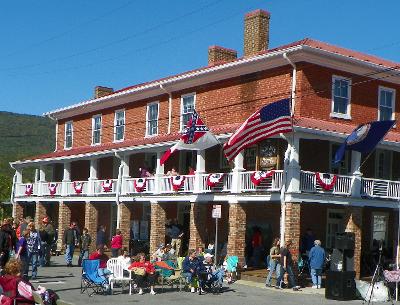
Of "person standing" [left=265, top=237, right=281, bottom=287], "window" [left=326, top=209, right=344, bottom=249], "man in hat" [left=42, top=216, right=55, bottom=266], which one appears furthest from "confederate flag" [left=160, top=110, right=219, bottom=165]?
"window" [left=326, top=209, right=344, bottom=249]

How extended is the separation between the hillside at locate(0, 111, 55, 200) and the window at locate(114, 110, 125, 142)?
326 ft

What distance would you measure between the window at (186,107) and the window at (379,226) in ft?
31.4

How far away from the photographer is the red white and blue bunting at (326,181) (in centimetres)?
2437

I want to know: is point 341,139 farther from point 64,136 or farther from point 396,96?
point 64,136

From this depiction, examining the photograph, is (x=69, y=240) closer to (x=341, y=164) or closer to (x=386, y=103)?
(x=341, y=164)

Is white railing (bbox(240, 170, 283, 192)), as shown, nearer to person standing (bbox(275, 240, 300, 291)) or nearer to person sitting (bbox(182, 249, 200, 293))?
person standing (bbox(275, 240, 300, 291))

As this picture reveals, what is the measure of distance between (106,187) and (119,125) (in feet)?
17.4

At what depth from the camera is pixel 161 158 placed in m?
29.8

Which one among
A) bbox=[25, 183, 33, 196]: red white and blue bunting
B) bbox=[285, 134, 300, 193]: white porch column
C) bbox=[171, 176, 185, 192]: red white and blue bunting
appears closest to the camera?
bbox=[285, 134, 300, 193]: white porch column

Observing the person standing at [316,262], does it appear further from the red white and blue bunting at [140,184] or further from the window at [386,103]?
the red white and blue bunting at [140,184]

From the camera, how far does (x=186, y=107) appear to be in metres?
32.5

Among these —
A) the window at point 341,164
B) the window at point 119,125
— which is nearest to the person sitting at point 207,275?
the window at point 341,164

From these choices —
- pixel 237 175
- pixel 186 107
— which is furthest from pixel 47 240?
pixel 186 107

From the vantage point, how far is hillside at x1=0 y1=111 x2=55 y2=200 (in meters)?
140
